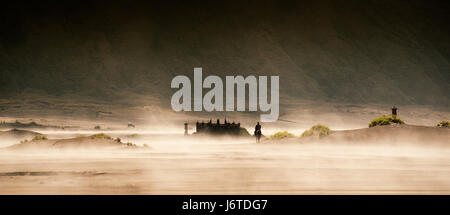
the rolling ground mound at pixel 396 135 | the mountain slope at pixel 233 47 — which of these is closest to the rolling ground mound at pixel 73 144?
the rolling ground mound at pixel 396 135

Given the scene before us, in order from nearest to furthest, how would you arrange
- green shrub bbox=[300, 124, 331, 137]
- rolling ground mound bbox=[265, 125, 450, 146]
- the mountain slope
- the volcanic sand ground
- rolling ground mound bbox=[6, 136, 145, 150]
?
1. the volcanic sand ground
2. rolling ground mound bbox=[6, 136, 145, 150]
3. rolling ground mound bbox=[265, 125, 450, 146]
4. green shrub bbox=[300, 124, 331, 137]
5. the mountain slope

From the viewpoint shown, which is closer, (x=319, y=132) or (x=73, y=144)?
(x=73, y=144)

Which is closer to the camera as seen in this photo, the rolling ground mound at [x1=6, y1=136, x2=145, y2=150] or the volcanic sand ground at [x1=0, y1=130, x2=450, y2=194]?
the volcanic sand ground at [x1=0, y1=130, x2=450, y2=194]

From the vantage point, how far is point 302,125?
283 feet

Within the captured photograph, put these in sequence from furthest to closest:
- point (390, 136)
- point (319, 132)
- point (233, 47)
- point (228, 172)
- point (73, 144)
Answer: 1. point (233, 47)
2. point (319, 132)
3. point (390, 136)
4. point (73, 144)
5. point (228, 172)

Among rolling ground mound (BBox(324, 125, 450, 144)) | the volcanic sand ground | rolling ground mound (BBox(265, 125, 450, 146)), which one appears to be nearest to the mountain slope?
rolling ground mound (BBox(265, 125, 450, 146))
